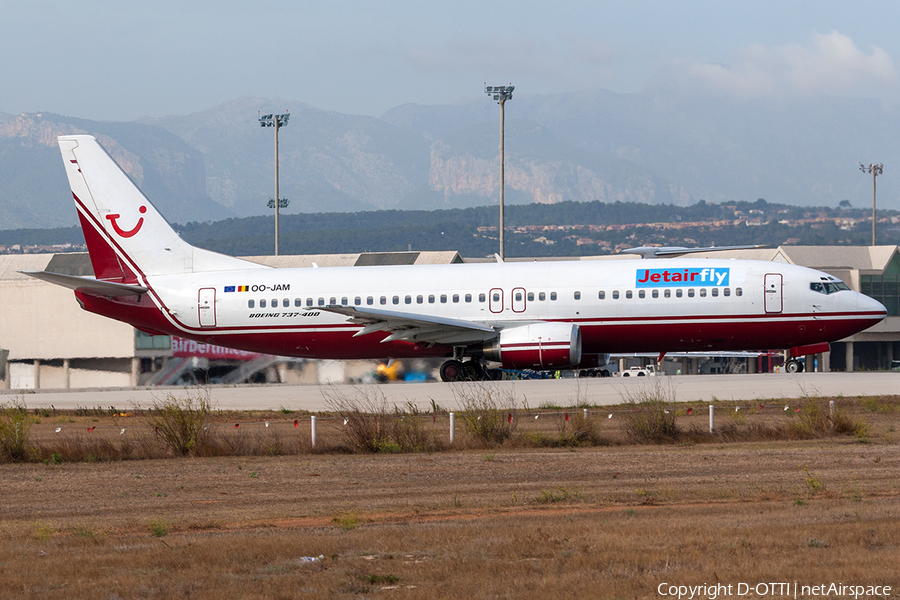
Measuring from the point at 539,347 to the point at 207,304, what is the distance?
40.6 feet

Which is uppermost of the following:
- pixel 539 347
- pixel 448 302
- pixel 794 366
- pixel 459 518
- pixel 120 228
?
pixel 120 228

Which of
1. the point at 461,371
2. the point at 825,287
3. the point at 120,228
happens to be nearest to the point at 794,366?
the point at 825,287

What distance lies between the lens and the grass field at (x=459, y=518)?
33.1ft

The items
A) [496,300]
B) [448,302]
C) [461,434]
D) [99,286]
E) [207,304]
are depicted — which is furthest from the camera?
[207,304]

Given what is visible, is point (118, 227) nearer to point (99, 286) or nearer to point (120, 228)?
point (120, 228)

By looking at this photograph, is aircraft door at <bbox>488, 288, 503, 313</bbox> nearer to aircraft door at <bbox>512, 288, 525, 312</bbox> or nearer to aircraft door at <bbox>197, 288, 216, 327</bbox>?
Result: aircraft door at <bbox>512, 288, 525, 312</bbox>

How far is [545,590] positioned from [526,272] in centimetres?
2802

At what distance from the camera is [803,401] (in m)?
28.3

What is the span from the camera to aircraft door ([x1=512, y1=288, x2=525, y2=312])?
3666 cm

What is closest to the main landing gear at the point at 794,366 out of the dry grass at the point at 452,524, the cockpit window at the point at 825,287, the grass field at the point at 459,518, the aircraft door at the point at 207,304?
the cockpit window at the point at 825,287

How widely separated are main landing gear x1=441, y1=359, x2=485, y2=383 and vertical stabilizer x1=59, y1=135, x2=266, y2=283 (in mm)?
9351

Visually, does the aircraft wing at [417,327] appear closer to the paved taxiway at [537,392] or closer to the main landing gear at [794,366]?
the paved taxiway at [537,392]

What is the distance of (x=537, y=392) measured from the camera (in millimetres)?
33250

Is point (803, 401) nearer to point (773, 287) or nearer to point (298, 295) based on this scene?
point (773, 287)
